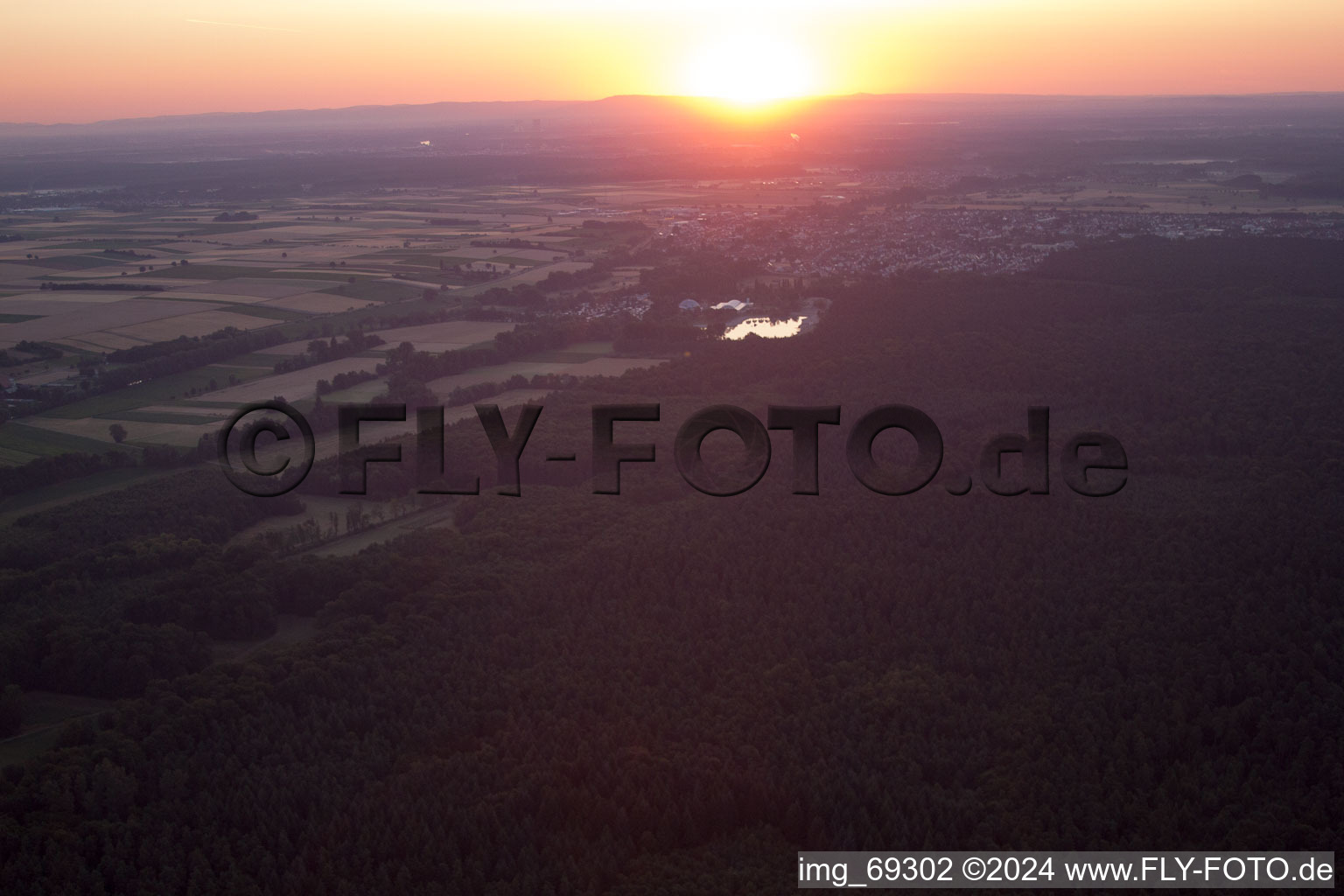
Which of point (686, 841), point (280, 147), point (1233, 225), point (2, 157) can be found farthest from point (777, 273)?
point (2, 157)

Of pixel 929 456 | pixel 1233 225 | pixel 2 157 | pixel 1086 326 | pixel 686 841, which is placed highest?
pixel 2 157

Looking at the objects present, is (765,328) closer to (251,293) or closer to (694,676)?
(251,293)

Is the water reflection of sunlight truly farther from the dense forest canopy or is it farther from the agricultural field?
the dense forest canopy

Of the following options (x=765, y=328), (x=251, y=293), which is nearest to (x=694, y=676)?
(x=765, y=328)

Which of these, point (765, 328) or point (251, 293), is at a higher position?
point (251, 293)

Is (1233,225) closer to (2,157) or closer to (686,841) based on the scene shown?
(686,841)

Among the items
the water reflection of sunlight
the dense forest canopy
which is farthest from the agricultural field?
the dense forest canopy

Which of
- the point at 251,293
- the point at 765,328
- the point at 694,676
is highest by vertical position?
the point at 251,293

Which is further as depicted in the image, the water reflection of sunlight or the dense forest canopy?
the water reflection of sunlight
